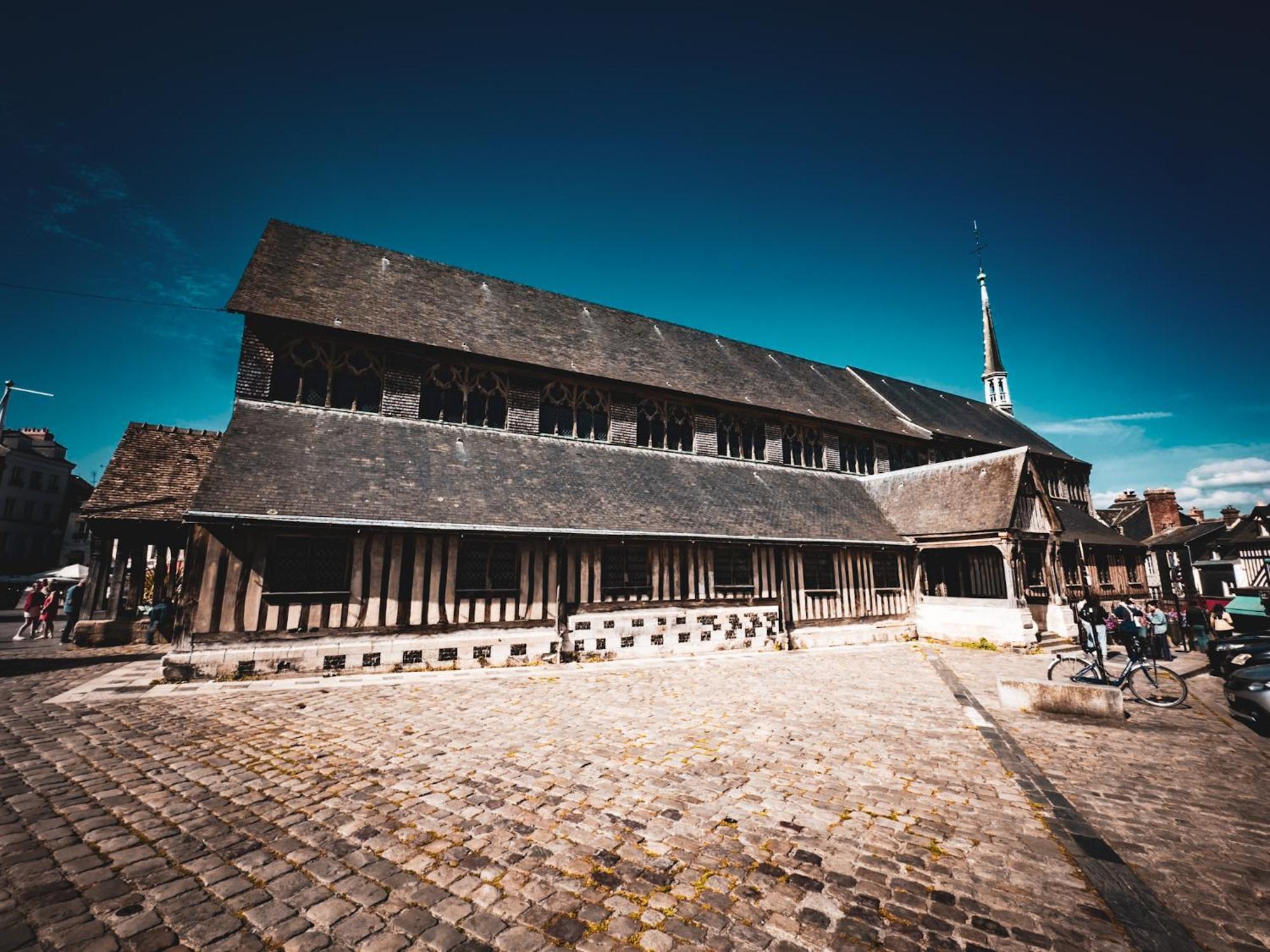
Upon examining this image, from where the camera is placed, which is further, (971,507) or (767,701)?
(971,507)

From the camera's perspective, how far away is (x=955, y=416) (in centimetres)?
2830

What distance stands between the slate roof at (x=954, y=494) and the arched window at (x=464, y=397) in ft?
46.1

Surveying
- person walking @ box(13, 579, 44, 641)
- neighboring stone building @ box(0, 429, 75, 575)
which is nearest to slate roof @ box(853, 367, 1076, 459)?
person walking @ box(13, 579, 44, 641)

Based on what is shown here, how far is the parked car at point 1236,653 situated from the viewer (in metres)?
10.9

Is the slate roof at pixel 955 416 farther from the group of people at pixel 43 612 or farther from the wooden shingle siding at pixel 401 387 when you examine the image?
the group of people at pixel 43 612

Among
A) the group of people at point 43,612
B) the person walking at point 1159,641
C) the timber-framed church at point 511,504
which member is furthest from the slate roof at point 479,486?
the group of people at point 43,612

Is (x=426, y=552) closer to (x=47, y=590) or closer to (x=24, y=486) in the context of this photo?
(x=47, y=590)

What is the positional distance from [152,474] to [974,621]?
23.9m

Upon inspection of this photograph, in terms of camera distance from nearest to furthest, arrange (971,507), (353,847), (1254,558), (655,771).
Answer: (353,847), (655,771), (971,507), (1254,558)

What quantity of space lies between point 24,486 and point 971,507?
63257 mm

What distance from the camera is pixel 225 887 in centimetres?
335

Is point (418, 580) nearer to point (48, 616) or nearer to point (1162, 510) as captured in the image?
point (48, 616)

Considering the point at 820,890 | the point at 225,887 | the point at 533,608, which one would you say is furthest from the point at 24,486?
the point at 820,890

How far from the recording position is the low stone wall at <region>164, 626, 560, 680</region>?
9.73 meters
